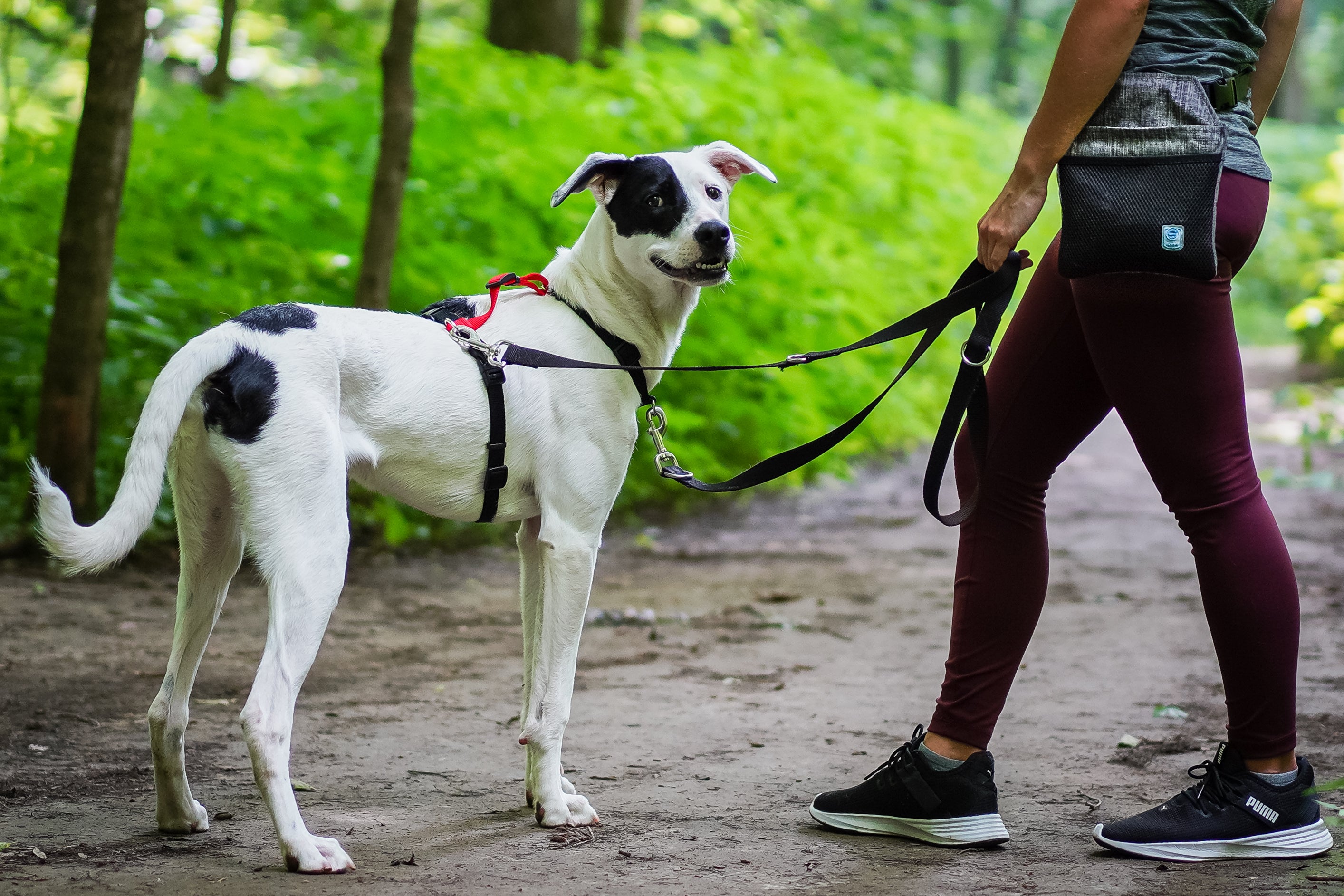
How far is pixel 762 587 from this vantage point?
657cm

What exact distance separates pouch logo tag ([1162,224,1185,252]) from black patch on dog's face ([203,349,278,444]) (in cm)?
190

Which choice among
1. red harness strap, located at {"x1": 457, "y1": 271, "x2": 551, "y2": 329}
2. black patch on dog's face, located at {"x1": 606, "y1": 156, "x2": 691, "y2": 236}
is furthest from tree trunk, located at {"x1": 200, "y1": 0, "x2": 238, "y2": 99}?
black patch on dog's face, located at {"x1": 606, "y1": 156, "x2": 691, "y2": 236}

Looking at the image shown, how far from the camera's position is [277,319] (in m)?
2.77

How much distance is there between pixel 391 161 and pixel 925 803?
181 inches

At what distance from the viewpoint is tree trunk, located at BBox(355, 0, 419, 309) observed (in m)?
6.22

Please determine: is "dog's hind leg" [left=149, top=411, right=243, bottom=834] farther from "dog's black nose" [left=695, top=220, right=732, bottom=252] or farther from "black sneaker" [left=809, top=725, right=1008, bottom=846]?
"black sneaker" [left=809, top=725, right=1008, bottom=846]

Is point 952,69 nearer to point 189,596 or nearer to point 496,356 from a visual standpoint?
point 496,356

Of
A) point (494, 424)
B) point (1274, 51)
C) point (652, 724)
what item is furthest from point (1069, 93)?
point (652, 724)

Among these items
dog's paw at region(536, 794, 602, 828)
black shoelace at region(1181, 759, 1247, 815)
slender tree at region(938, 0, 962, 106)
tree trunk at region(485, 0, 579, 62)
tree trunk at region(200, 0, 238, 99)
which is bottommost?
dog's paw at region(536, 794, 602, 828)

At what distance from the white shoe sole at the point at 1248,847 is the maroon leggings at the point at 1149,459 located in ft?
0.61

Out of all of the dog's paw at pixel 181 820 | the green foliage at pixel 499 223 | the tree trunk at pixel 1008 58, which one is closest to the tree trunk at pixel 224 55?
the green foliage at pixel 499 223

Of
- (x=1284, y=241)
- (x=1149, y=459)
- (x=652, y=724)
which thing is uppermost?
(x=1284, y=241)

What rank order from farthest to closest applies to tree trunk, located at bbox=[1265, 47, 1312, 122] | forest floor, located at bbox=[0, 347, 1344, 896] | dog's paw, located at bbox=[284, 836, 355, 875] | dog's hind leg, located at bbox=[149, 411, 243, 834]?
tree trunk, located at bbox=[1265, 47, 1312, 122]
dog's hind leg, located at bbox=[149, 411, 243, 834]
forest floor, located at bbox=[0, 347, 1344, 896]
dog's paw, located at bbox=[284, 836, 355, 875]

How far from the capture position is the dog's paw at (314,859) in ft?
8.43
